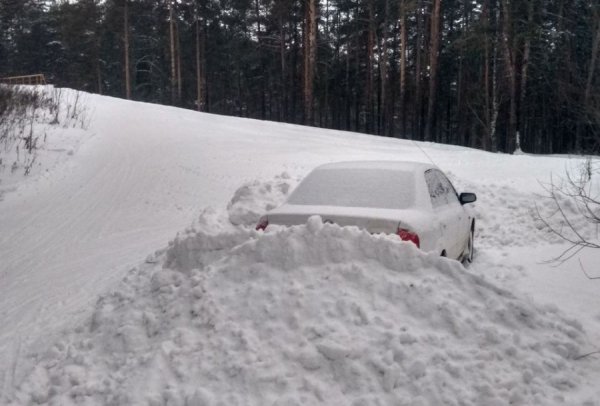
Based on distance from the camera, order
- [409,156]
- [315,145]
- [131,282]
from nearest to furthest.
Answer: [131,282]
[409,156]
[315,145]

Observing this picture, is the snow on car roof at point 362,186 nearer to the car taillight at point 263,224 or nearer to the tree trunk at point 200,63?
the car taillight at point 263,224

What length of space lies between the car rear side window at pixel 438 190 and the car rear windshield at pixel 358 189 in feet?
1.06

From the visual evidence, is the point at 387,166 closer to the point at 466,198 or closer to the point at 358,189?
Answer: the point at 358,189

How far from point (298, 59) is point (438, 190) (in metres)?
36.2

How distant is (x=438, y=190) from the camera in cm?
563

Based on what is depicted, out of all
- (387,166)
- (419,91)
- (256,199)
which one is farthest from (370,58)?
(387,166)

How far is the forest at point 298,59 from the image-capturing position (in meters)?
31.6

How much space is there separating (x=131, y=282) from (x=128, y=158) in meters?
8.76

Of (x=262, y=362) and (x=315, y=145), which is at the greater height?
(x=315, y=145)

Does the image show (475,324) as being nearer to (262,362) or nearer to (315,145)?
(262,362)

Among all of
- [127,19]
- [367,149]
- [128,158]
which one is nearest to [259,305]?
[128,158]

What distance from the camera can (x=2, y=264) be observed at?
6.71 metres

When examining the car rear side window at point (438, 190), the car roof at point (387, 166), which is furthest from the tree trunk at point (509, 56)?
the car roof at point (387, 166)

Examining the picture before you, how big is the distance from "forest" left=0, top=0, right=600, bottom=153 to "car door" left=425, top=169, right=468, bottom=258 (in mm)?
22043
